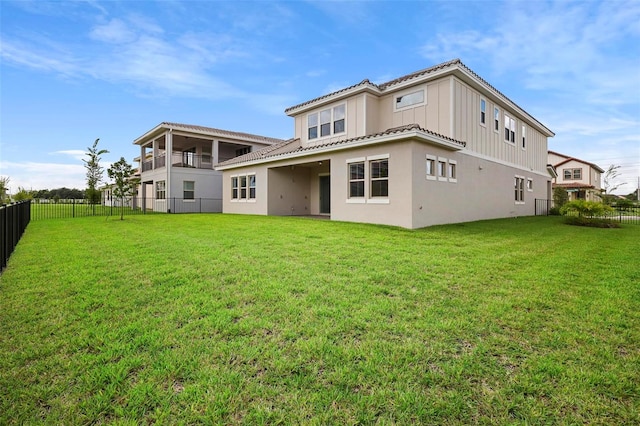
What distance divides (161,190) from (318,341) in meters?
25.3

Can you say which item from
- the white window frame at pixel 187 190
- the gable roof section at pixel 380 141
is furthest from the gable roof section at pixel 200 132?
the gable roof section at pixel 380 141

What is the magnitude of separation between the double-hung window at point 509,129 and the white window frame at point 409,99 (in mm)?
6922

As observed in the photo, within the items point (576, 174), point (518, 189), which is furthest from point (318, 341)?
point (576, 174)

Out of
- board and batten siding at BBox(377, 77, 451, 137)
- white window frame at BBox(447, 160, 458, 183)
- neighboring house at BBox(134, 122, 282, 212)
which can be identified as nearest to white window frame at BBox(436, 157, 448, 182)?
white window frame at BBox(447, 160, 458, 183)

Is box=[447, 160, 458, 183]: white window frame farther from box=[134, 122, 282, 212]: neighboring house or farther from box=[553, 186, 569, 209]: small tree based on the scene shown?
box=[134, 122, 282, 212]: neighboring house

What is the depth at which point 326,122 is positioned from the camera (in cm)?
1680

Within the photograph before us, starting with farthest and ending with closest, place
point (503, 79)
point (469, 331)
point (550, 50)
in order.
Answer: point (503, 79)
point (550, 50)
point (469, 331)

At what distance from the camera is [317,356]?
2820 mm

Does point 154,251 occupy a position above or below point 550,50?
below

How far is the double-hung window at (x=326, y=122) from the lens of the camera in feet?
52.7

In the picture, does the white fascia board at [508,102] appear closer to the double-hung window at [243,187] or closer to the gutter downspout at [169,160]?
the double-hung window at [243,187]

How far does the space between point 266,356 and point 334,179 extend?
1158cm

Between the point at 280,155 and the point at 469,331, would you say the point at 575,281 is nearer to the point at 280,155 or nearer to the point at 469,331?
the point at 469,331

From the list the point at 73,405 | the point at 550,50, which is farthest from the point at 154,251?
the point at 550,50
